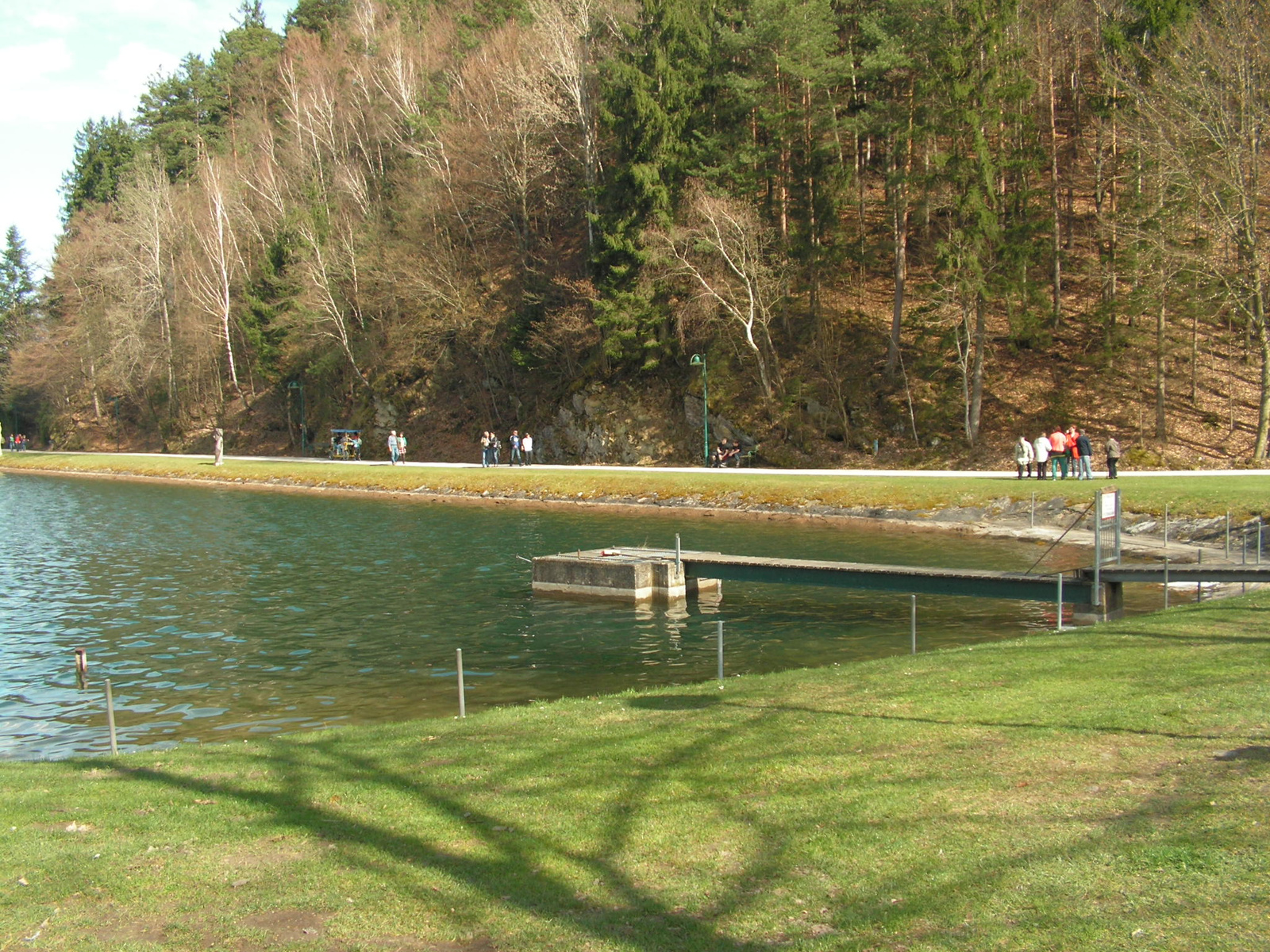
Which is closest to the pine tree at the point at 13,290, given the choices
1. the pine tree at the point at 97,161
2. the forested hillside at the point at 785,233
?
the pine tree at the point at 97,161

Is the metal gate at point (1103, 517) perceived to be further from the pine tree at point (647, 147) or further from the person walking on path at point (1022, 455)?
the pine tree at point (647, 147)

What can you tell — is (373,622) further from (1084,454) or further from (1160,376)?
(1160,376)

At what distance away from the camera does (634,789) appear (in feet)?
30.0

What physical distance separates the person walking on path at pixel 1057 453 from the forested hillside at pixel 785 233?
326 inches

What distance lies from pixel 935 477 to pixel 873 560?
13422 mm

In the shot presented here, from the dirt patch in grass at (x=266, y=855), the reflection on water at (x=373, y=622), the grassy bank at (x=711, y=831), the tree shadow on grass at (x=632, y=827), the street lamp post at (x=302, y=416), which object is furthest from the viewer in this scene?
the street lamp post at (x=302, y=416)

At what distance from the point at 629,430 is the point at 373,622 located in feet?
120

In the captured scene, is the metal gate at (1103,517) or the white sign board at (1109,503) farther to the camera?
the white sign board at (1109,503)

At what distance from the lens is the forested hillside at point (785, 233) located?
44844 mm

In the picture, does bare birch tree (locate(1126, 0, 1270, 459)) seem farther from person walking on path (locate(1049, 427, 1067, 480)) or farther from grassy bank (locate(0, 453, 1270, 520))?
grassy bank (locate(0, 453, 1270, 520))

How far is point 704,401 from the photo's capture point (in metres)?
54.8

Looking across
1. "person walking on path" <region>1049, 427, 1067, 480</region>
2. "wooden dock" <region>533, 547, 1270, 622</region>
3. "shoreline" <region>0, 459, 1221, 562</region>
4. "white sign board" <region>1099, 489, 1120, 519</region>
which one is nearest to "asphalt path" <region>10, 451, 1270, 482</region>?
"person walking on path" <region>1049, 427, 1067, 480</region>

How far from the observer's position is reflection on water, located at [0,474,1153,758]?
17.6m

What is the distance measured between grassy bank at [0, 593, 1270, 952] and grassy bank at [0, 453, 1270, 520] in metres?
20.9
